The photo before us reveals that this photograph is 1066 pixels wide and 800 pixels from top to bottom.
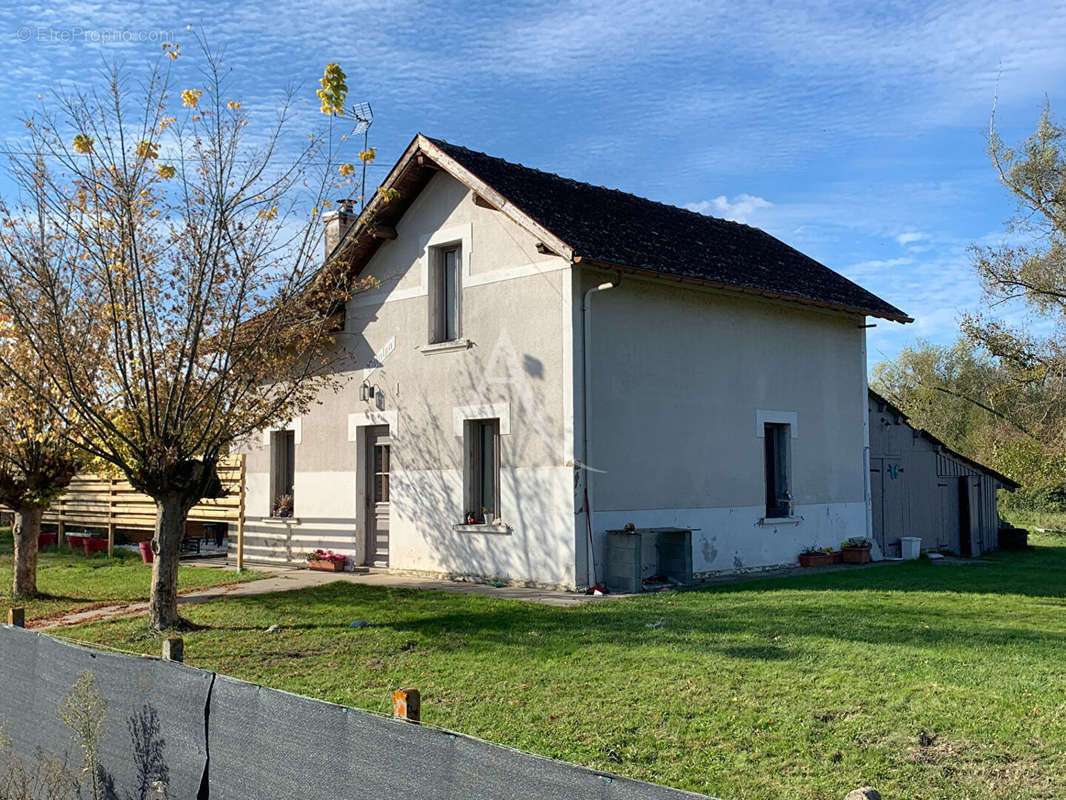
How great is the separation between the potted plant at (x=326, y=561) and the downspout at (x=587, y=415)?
205 inches

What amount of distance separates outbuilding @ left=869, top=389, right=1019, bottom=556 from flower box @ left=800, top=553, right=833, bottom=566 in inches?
86.7

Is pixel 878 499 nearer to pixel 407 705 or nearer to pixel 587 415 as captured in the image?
pixel 587 415

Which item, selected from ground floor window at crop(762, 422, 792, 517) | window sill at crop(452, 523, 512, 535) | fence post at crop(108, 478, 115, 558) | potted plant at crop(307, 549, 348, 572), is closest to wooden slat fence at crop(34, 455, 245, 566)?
fence post at crop(108, 478, 115, 558)

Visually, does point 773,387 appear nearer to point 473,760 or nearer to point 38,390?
point 38,390

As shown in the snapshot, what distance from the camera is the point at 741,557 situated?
1555 centimetres

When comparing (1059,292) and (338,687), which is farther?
(1059,292)

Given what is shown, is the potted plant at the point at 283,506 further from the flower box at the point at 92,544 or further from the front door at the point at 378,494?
the flower box at the point at 92,544

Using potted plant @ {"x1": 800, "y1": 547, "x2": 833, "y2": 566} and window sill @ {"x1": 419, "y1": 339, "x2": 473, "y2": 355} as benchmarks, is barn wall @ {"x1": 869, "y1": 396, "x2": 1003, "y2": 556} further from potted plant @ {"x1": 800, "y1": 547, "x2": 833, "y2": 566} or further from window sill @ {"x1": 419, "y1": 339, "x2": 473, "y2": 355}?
window sill @ {"x1": 419, "y1": 339, "x2": 473, "y2": 355}

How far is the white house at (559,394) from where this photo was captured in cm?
1369

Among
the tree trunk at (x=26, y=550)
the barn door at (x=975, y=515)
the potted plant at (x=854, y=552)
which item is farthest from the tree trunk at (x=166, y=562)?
the barn door at (x=975, y=515)

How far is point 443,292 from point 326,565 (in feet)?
16.7

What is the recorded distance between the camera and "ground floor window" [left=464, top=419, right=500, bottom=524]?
48.5 feet

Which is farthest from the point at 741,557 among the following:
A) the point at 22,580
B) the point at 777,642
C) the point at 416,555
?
the point at 22,580

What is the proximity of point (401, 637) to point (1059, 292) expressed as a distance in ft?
54.0
